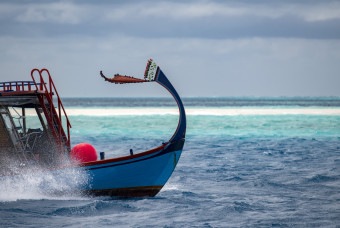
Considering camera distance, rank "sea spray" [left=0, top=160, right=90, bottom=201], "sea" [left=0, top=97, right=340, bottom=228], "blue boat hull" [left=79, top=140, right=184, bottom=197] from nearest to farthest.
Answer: "sea" [left=0, top=97, right=340, bottom=228], "blue boat hull" [left=79, top=140, right=184, bottom=197], "sea spray" [left=0, top=160, right=90, bottom=201]

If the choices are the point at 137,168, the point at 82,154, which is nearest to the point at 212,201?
the point at 137,168

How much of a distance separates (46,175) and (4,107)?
216 cm

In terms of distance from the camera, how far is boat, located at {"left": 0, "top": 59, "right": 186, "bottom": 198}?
1151 centimetres

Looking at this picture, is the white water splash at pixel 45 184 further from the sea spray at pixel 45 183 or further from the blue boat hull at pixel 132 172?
the blue boat hull at pixel 132 172

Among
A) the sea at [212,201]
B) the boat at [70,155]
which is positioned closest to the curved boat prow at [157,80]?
the boat at [70,155]

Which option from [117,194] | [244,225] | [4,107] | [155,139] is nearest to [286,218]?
[244,225]

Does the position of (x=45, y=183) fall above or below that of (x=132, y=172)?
below

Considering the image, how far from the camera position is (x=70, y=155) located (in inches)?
493

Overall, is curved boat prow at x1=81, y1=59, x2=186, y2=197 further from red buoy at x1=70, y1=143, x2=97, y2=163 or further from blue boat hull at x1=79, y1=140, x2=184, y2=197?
red buoy at x1=70, y1=143, x2=97, y2=163

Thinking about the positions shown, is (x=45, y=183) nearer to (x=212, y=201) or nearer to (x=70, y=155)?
(x=70, y=155)

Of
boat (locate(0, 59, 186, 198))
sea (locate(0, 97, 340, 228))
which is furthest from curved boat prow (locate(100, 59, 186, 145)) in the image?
sea (locate(0, 97, 340, 228))

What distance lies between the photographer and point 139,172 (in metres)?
11.8

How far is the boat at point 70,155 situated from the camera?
37.8 feet

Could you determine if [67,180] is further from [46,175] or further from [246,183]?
[246,183]
